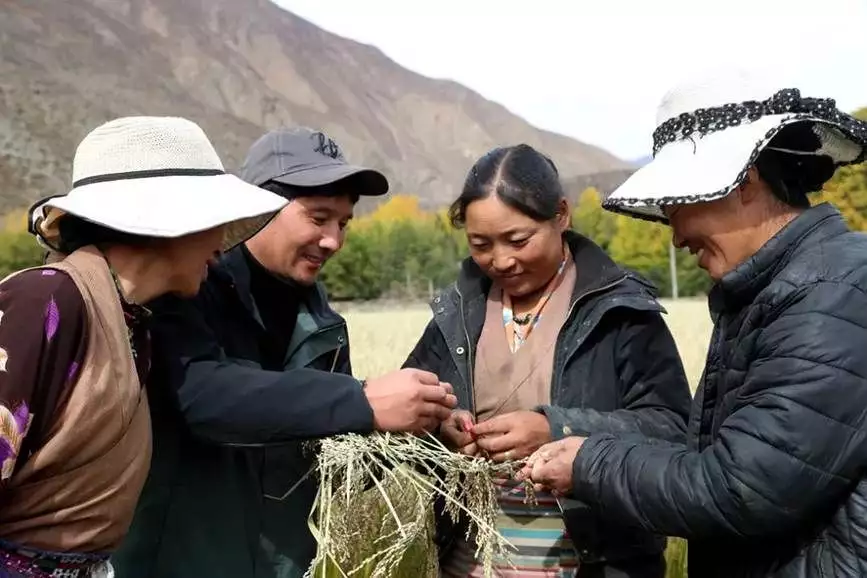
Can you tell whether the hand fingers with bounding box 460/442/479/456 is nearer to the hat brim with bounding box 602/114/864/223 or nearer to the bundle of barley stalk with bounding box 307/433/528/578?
the bundle of barley stalk with bounding box 307/433/528/578

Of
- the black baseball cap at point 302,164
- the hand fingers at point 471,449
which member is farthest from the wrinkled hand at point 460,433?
the black baseball cap at point 302,164

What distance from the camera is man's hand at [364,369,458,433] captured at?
7.07ft

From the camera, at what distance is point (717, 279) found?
1.93 metres

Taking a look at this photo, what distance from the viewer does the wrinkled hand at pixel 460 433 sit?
2.41 meters

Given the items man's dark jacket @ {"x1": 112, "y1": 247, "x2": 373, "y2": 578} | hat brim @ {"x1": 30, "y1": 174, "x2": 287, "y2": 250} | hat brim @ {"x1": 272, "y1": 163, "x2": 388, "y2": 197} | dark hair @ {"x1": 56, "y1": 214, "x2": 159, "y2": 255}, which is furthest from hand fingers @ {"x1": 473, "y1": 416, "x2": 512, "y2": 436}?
dark hair @ {"x1": 56, "y1": 214, "x2": 159, "y2": 255}

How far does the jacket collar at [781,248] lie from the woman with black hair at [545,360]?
570 millimetres

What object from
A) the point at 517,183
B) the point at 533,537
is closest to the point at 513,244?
the point at 517,183

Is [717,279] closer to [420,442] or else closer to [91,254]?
[420,442]

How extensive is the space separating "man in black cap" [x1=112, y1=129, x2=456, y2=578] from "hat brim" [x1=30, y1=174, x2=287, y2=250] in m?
0.34

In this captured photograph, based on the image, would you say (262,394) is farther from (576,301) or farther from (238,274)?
(576,301)

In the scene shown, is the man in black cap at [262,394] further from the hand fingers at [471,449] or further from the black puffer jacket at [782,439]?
the black puffer jacket at [782,439]

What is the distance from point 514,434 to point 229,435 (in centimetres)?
75

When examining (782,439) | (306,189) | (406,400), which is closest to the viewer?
(782,439)

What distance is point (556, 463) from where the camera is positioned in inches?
82.3
